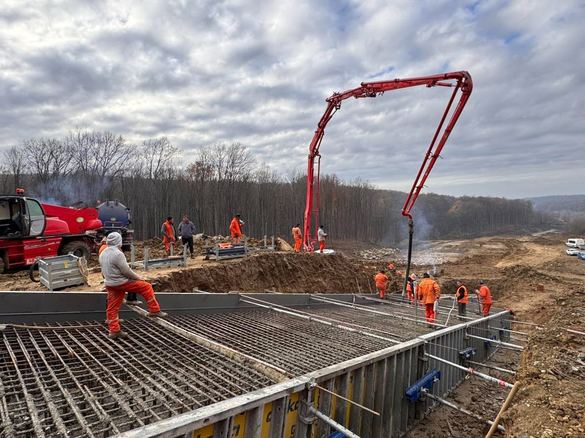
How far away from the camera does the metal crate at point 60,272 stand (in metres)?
8.31

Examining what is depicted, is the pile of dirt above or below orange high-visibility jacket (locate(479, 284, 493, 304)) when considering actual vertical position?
above

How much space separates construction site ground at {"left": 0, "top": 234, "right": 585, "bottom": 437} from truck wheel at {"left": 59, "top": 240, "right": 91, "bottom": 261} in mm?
628

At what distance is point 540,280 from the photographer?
21688mm

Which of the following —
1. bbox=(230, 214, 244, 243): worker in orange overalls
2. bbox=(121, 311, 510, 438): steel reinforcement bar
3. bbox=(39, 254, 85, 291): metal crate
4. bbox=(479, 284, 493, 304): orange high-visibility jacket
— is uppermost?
bbox=(230, 214, 244, 243): worker in orange overalls

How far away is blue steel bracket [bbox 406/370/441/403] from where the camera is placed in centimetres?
563

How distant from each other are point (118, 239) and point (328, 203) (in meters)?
39.6

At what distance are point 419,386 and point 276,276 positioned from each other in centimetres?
994

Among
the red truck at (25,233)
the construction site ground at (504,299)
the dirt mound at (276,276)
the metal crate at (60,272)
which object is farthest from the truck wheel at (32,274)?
the dirt mound at (276,276)

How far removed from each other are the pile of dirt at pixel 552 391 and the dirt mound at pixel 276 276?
29.0 ft

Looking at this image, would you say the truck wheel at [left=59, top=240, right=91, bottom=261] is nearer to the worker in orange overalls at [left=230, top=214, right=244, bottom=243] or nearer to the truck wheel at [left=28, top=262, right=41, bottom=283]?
the truck wheel at [left=28, top=262, right=41, bottom=283]

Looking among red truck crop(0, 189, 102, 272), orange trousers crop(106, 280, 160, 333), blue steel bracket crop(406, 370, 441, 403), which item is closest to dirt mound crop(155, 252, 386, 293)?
red truck crop(0, 189, 102, 272)

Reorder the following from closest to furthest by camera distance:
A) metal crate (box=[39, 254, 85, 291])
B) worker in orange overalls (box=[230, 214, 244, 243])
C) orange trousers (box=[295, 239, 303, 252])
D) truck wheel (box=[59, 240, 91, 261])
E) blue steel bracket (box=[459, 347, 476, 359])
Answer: blue steel bracket (box=[459, 347, 476, 359]) < metal crate (box=[39, 254, 85, 291]) < truck wheel (box=[59, 240, 91, 261]) < worker in orange overalls (box=[230, 214, 244, 243]) < orange trousers (box=[295, 239, 303, 252])

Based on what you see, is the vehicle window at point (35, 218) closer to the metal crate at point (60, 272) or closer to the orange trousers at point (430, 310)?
the metal crate at point (60, 272)

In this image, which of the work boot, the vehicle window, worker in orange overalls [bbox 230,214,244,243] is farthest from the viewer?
worker in orange overalls [bbox 230,214,244,243]
